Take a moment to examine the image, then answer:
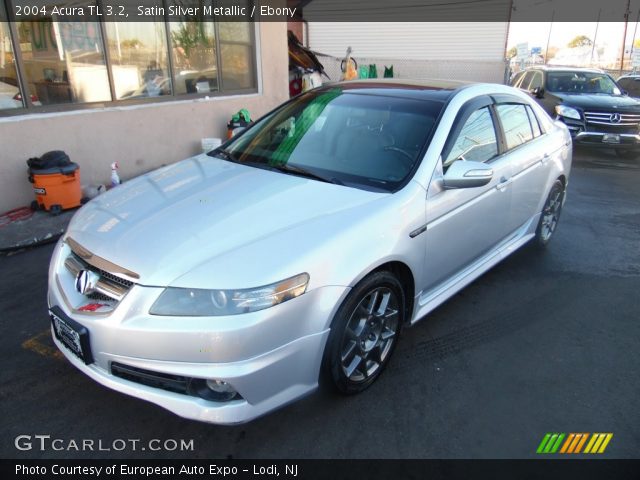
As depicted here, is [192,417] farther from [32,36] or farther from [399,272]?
[32,36]

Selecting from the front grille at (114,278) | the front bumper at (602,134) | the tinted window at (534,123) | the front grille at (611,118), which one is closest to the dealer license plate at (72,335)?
the front grille at (114,278)

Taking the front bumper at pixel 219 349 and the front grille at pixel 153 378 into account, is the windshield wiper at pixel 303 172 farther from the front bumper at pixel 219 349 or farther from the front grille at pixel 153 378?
the front grille at pixel 153 378

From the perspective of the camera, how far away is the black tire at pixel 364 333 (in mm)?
2451

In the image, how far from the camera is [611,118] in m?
9.78

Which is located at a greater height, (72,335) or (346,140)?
(346,140)

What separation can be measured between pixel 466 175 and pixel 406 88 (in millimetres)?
1066

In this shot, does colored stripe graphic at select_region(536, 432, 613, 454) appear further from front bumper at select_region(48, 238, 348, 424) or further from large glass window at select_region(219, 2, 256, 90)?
large glass window at select_region(219, 2, 256, 90)

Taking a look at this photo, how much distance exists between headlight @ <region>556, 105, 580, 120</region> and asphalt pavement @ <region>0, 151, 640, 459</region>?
678 centimetres

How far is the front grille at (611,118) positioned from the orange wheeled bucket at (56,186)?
9.54 m

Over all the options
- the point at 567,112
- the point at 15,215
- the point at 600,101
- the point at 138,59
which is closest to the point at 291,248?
the point at 15,215

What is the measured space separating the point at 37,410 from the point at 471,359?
8.57 ft

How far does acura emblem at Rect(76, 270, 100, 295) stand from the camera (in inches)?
92.4

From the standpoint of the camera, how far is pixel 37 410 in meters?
2.63
